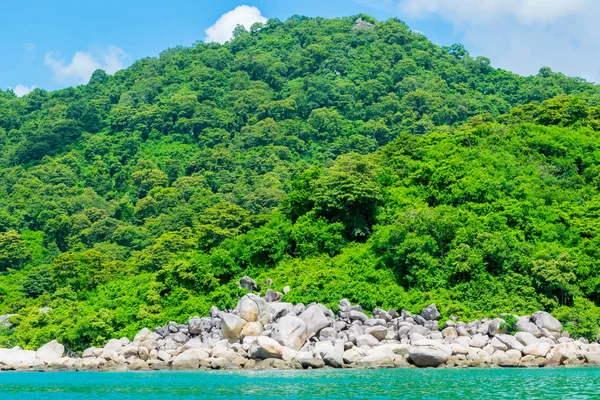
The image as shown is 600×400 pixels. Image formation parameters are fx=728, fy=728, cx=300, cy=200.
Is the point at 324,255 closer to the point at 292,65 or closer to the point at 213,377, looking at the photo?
the point at 213,377

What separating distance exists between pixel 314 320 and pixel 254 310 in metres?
3.59

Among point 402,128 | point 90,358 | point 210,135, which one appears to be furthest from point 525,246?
point 210,135

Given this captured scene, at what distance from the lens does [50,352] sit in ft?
136

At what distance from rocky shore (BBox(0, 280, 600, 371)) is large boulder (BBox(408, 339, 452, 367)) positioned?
44 millimetres

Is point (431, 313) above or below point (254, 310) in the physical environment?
below

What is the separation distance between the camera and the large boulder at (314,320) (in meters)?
36.2

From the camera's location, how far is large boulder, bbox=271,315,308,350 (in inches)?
1369

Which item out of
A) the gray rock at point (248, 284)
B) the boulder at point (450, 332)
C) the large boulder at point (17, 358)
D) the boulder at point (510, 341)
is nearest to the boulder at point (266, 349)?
the boulder at point (450, 332)

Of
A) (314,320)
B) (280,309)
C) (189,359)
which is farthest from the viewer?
(280,309)

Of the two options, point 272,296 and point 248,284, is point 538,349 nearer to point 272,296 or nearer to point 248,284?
point 272,296

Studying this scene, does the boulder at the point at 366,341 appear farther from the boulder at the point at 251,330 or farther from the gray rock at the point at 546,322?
the gray rock at the point at 546,322

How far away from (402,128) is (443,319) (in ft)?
191

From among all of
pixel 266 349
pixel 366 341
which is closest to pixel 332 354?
pixel 366 341

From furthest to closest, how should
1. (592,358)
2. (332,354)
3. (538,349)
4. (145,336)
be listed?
(145,336)
(332,354)
(538,349)
(592,358)
